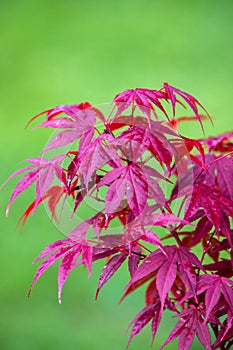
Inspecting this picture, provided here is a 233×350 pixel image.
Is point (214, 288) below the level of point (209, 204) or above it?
below

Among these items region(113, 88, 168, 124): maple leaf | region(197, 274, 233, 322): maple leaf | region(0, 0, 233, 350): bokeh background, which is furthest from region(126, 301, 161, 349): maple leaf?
region(0, 0, 233, 350): bokeh background

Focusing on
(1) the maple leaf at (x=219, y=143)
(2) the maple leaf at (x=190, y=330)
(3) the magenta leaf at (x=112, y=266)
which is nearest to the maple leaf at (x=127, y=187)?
(3) the magenta leaf at (x=112, y=266)

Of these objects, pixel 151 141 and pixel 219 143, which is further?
pixel 219 143

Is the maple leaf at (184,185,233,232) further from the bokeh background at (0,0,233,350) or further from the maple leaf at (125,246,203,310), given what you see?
the bokeh background at (0,0,233,350)

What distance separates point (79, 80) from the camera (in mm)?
3986

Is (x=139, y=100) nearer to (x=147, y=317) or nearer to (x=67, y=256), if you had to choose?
(x=67, y=256)

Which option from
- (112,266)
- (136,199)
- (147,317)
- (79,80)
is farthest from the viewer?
(79,80)

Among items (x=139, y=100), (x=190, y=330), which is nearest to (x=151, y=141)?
(x=139, y=100)

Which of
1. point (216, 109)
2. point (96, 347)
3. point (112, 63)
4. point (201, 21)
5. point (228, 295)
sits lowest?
point (96, 347)

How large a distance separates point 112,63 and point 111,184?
3.14 metres

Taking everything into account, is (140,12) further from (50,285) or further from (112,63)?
(50,285)

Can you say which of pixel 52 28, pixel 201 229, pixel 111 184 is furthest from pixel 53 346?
pixel 52 28

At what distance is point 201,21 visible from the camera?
4312mm

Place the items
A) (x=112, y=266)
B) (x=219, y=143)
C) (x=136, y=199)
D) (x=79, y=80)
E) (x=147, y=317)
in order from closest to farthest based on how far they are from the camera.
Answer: (x=136, y=199) → (x=112, y=266) → (x=147, y=317) → (x=219, y=143) → (x=79, y=80)
